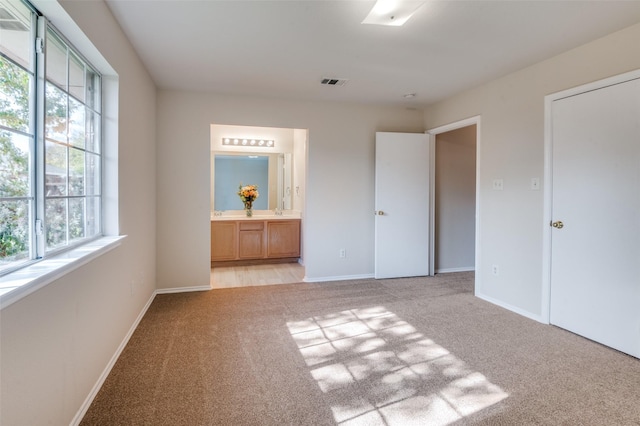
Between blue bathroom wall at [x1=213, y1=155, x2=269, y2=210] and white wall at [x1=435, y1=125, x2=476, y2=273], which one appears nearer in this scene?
white wall at [x1=435, y1=125, x2=476, y2=273]

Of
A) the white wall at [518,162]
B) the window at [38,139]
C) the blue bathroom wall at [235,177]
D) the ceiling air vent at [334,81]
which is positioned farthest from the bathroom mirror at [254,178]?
the window at [38,139]

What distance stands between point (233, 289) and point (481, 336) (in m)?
2.65

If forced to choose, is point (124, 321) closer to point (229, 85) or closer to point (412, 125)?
point (229, 85)

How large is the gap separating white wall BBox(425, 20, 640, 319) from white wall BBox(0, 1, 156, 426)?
11.1 ft

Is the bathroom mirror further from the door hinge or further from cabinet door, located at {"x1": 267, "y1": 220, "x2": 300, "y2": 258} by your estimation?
the door hinge

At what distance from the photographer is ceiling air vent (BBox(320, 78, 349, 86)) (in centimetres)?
345

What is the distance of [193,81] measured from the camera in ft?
11.5

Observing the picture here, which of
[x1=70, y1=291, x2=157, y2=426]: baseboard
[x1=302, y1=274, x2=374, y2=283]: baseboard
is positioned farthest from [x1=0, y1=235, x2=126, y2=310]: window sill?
[x1=302, y1=274, x2=374, y2=283]: baseboard

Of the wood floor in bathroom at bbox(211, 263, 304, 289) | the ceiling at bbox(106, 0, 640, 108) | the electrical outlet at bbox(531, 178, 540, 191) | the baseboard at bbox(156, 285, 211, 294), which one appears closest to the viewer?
the ceiling at bbox(106, 0, 640, 108)

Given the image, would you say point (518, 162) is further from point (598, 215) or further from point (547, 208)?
point (598, 215)

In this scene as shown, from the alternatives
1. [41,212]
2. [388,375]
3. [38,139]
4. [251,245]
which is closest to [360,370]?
[388,375]

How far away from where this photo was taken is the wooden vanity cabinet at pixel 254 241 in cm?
519

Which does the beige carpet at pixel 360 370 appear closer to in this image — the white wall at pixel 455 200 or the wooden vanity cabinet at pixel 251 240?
the white wall at pixel 455 200

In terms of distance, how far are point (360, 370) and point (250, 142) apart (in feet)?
14.6
